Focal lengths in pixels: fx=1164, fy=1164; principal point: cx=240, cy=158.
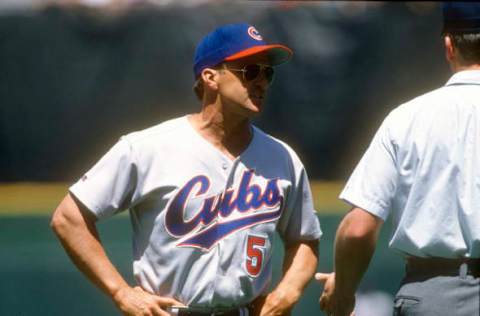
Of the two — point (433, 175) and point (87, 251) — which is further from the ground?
point (433, 175)

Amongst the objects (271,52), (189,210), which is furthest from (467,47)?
(189,210)

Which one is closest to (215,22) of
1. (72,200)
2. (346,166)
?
(346,166)

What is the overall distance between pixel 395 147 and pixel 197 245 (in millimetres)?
588

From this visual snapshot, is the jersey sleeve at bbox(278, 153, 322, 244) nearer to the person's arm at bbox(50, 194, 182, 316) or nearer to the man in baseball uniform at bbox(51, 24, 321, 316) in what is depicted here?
the man in baseball uniform at bbox(51, 24, 321, 316)

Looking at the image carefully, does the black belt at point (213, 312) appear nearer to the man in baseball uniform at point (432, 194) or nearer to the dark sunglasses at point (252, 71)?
the man in baseball uniform at point (432, 194)

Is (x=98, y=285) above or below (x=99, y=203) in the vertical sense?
below

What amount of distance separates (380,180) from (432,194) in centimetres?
14

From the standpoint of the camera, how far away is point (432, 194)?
120 inches

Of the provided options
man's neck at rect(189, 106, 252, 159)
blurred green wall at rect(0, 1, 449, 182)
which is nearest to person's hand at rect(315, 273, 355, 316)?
man's neck at rect(189, 106, 252, 159)

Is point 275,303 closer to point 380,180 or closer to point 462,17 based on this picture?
point 380,180

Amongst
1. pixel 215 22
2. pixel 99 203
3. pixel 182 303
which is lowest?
pixel 182 303

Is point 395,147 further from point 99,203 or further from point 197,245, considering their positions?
point 99,203

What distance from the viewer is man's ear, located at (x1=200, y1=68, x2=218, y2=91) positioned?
3.27 meters

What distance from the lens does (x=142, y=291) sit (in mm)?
3117
